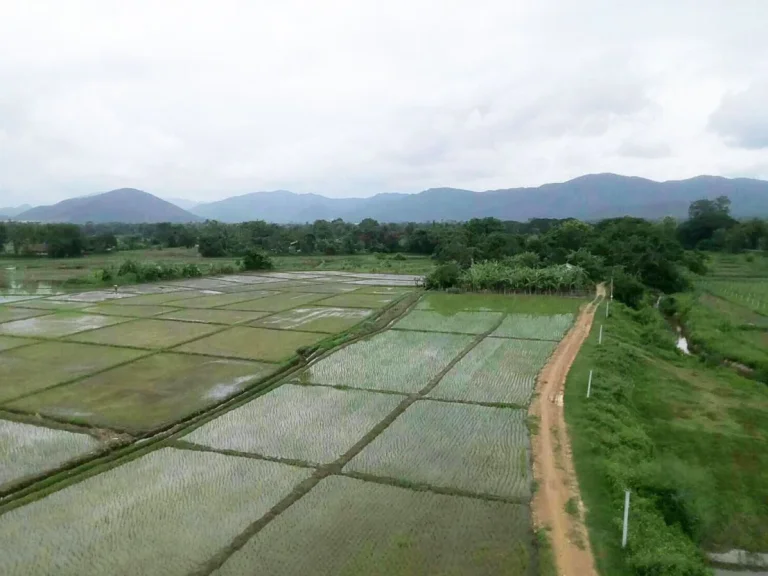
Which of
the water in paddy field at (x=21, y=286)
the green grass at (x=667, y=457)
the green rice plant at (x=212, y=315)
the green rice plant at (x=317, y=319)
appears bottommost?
the green grass at (x=667, y=457)

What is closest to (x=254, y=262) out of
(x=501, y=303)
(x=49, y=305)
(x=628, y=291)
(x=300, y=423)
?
(x=49, y=305)

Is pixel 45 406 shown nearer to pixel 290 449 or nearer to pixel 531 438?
pixel 290 449

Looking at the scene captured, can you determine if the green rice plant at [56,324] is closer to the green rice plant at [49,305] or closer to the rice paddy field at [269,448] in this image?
the rice paddy field at [269,448]

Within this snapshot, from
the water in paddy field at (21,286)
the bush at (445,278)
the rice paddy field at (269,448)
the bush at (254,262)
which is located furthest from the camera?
the bush at (254,262)

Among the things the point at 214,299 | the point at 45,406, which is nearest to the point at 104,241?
the point at 214,299

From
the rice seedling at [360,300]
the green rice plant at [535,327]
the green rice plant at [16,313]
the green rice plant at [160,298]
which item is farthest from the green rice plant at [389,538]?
the green rice plant at [160,298]

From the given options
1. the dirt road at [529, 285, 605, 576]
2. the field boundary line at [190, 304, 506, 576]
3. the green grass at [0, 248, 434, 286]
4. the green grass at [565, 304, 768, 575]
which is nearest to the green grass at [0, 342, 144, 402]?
the field boundary line at [190, 304, 506, 576]

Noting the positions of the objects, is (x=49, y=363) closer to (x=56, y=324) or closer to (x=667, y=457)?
(x=56, y=324)

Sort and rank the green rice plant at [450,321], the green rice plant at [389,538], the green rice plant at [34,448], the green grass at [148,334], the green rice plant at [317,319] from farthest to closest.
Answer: the green rice plant at [317,319] < the green rice plant at [450,321] < the green grass at [148,334] < the green rice plant at [34,448] < the green rice plant at [389,538]
